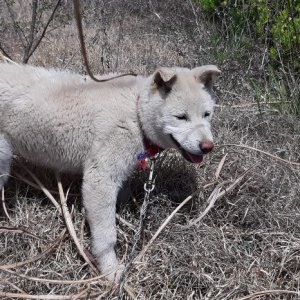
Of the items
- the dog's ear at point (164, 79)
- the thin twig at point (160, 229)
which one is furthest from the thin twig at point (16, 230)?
the dog's ear at point (164, 79)

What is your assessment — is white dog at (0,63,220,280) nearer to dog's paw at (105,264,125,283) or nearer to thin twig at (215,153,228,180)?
dog's paw at (105,264,125,283)

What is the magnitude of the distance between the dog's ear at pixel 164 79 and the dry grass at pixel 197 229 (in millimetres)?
738

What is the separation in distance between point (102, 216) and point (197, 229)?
1.90ft

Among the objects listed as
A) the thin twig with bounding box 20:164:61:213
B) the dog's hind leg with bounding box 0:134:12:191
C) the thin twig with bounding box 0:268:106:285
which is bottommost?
the thin twig with bounding box 0:268:106:285

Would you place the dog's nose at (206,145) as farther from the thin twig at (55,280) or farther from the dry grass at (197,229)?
the thin twig at (55,280)

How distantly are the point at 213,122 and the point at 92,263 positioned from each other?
1674 mm

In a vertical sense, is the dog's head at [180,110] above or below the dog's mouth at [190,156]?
above

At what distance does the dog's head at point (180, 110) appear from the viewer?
271 cm

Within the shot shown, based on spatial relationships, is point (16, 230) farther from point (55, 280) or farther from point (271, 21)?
point (271, 21)

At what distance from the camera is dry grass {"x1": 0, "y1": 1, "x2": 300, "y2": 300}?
264 centimetres

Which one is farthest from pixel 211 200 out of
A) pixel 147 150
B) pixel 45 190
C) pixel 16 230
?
pixel 16 230

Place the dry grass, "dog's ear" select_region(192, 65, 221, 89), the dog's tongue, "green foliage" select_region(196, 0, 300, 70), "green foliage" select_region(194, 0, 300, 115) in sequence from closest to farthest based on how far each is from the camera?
the dry grass → the dog's tongue → "dog's ear" select_region(192, 65, 221, 89) → "green foliage" select_region(194, 0, 300, 115) → "green foliage" select_region(196, 0, 300, 70)

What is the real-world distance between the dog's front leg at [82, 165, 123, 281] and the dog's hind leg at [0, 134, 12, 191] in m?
0.50

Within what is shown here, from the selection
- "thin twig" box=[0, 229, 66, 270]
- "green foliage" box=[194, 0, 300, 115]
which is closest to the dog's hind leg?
"thin twig" box=[0, 229, 66, 270]
